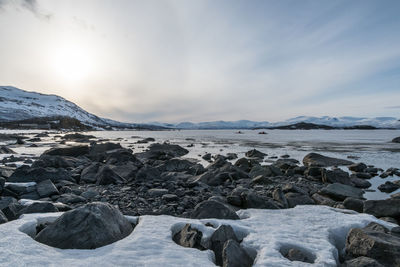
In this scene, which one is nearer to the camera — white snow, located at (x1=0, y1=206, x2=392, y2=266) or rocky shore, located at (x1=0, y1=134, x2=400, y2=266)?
white snow, located at (x1=0, y1=206, x2=392, y2=266)

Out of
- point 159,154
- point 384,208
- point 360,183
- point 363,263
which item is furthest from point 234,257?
point 159,154

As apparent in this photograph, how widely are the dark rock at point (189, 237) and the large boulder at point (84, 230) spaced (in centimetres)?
132

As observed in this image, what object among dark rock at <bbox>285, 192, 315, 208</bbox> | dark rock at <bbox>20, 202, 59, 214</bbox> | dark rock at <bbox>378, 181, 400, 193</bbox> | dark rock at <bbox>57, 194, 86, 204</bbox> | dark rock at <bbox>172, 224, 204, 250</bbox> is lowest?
dark rock at <bbox>378, 181, 400, 193</bbox>

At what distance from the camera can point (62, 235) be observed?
4965 mm

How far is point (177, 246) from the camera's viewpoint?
510cm

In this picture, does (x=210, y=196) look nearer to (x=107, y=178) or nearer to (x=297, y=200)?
(x=297, y=200)

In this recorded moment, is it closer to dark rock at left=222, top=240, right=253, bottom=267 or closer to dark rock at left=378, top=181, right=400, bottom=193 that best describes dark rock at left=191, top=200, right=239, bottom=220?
dark rock at left=222, top=240, right=253, bottom=267

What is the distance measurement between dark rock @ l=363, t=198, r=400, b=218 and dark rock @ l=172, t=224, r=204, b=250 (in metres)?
6.47

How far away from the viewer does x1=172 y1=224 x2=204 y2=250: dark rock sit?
17.2 ft

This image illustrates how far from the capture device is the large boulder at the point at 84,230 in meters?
4.85

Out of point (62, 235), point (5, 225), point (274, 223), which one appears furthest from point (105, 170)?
point (274, 223)

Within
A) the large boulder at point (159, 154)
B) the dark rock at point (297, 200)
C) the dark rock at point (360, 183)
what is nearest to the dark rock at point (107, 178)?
the dark rock at point (297, 200)

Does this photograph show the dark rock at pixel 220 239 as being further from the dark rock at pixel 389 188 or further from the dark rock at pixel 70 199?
the dark rock at pixel 389 188

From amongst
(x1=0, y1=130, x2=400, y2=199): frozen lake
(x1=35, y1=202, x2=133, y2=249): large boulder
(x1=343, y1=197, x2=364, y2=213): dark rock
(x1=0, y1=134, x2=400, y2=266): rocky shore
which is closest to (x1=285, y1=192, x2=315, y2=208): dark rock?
(x1=0, y1=134, x2=400, y2=266): rocky shore
